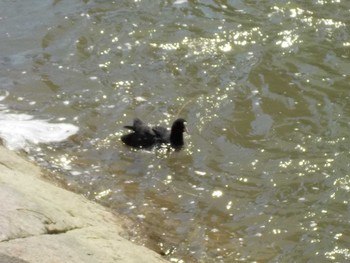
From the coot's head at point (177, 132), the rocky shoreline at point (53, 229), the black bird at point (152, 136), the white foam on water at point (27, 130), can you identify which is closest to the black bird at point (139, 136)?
the black bird at point (152, 136)

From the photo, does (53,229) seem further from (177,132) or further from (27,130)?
(27,130)

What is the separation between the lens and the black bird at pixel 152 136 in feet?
30.5

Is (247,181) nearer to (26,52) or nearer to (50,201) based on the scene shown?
(50,201)

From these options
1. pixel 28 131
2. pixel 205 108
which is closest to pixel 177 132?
pixel 205 108

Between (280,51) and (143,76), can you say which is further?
(280,51)

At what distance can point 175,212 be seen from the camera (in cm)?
796

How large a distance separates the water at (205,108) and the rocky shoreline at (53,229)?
0.78 m

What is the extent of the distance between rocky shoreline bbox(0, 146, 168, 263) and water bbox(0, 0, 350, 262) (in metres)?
0.78

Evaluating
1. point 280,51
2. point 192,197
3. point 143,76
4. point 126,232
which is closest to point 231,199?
point 192,197

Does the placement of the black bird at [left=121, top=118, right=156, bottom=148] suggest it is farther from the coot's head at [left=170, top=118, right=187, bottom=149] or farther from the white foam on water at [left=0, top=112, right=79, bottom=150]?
the white foam on water at [left=0, top=112, right=79, bottom=150]

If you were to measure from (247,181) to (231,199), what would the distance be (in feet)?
1.52

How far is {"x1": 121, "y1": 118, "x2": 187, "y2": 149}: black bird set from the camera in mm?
9303

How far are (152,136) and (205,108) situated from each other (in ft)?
3.90

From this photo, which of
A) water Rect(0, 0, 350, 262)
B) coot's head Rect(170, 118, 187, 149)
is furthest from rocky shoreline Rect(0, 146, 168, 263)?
coot's head Rect(170, 118, 187, 149)
